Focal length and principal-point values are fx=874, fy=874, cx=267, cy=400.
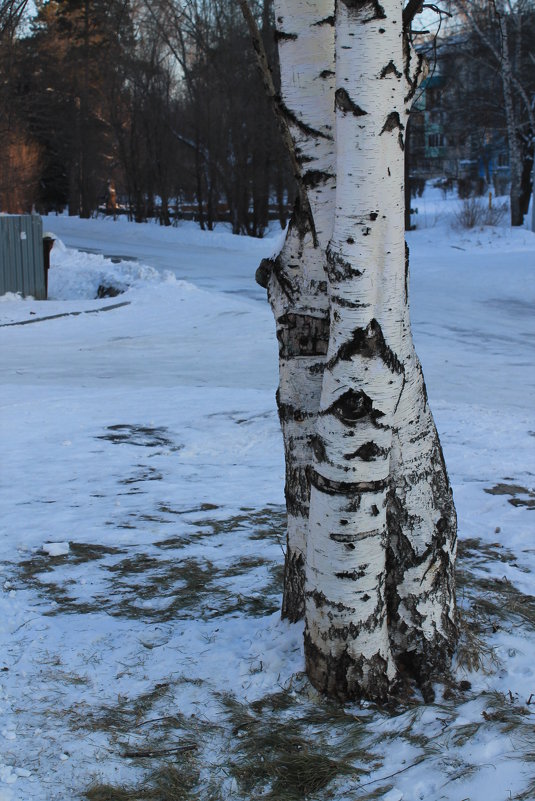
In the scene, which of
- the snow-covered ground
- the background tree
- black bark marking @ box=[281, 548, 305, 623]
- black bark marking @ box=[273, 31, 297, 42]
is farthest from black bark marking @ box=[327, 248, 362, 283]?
the background tree

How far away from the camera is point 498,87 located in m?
30.8

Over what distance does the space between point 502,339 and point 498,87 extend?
2207 centimetres

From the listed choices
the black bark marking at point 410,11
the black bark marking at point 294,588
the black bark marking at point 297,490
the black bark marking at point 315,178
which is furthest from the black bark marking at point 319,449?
the black bark marking at point 410,11

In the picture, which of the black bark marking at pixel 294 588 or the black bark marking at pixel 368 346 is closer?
the black bark marking at pixel 368 346

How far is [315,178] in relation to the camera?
296 cm

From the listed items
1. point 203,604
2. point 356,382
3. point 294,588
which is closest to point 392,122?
point 356,382

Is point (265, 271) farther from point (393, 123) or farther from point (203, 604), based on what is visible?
point (203, 604)

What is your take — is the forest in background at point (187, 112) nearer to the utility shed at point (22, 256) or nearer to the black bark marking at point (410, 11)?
the utility shed at point (22, 256)

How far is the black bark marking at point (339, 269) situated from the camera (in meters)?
2.68

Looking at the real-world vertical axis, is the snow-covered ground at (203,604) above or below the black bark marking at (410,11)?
below

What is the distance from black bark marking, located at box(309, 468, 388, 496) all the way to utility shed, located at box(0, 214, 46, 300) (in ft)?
47.7

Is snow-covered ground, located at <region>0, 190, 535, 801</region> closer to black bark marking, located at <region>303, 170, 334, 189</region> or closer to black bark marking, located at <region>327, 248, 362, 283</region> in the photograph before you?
black bark marking, located at <region>327, 248, 362, 283</region>

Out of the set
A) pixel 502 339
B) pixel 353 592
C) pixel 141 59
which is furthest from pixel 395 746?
pixel 141 59

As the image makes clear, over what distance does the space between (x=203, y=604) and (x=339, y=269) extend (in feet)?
5.96
